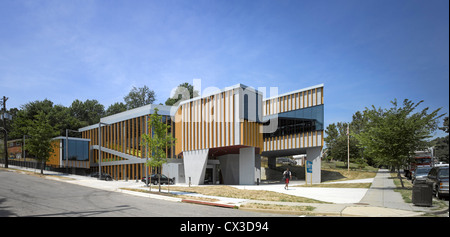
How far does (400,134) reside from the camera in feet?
76.3

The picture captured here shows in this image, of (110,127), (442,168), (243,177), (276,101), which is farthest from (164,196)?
(110,127)

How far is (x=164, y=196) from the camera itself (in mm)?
20969

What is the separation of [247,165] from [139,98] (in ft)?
213

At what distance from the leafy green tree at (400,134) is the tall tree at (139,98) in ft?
260

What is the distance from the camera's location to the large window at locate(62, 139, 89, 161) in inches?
2156

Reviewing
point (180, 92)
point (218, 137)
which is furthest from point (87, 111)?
point (218, 137)

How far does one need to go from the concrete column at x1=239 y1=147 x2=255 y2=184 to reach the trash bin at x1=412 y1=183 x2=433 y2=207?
2442 centimetres

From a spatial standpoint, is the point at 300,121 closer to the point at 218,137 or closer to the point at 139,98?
the point at 218,137

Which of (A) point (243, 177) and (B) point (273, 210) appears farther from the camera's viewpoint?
(A) point (243, 177)

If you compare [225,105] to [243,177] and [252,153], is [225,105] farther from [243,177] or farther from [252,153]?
[243,177]

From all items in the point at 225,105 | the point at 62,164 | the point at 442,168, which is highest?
the point at 225,105

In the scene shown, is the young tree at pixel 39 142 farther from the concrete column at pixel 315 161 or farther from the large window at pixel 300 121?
the concrete column at pixel 315 161

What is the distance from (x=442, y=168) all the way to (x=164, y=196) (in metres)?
16.1
